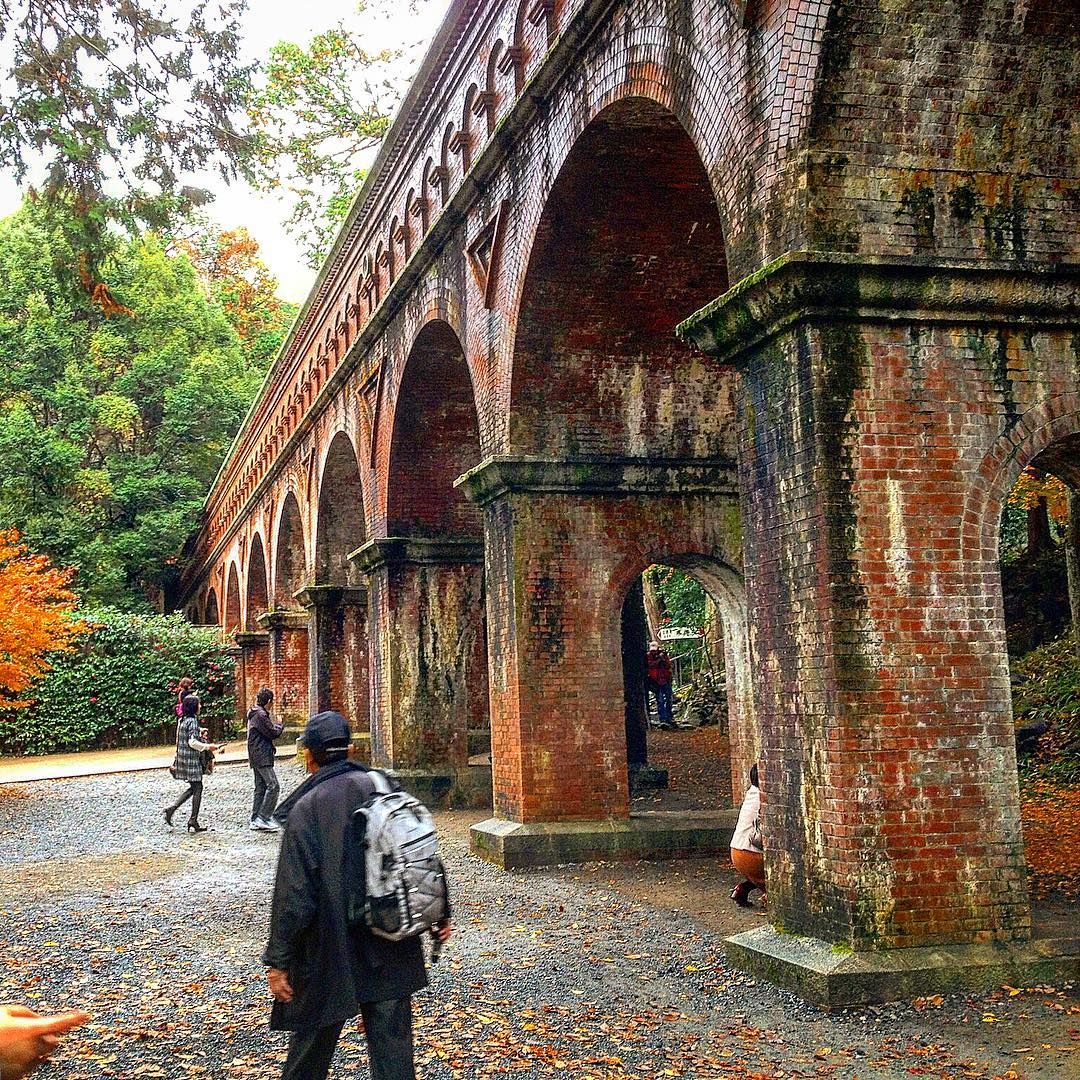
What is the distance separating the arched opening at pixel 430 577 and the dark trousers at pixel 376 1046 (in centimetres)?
1199

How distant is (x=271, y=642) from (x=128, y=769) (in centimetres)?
547

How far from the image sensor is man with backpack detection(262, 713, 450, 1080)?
386cm

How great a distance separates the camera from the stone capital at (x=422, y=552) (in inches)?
627

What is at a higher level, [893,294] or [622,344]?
[622,344]

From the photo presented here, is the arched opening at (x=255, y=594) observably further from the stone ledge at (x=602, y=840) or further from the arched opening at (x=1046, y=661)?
the stone ledge at (x=602, y=840)

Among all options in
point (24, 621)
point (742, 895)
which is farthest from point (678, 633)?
point (742, 895)

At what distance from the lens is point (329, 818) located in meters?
3.98

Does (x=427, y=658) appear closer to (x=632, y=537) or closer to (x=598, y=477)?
(x=632, y=537)

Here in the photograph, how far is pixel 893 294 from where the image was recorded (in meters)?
6.24

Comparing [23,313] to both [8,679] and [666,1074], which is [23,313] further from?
[666,1074]

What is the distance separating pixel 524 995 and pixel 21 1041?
4683 millimetres

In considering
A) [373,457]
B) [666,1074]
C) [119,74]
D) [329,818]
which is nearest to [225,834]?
[373,457]

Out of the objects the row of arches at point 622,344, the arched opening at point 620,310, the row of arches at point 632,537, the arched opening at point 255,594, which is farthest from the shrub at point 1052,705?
the arched opening at point 255,594

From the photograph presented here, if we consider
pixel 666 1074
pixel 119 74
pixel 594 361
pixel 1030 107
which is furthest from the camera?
pixel 594 361
